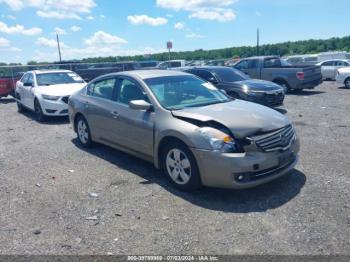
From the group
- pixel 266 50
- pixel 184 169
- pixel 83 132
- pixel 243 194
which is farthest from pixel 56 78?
pixel 266 50

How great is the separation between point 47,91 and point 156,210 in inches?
294

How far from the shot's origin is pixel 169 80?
235 inches

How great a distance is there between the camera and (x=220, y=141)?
4.46 m

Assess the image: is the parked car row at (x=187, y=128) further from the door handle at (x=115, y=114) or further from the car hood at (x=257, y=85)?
the car hood at (x=257, y=85)

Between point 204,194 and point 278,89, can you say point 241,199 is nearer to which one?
point 204,194

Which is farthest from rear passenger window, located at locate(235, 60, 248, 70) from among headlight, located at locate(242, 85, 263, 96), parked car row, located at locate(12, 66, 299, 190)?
parked car row, located at locate(12, 66, 299, 190)

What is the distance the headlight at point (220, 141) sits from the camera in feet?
14.6

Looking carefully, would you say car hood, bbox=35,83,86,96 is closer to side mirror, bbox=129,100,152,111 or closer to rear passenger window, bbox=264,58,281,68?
side mirror, bbox=129,100,152,111

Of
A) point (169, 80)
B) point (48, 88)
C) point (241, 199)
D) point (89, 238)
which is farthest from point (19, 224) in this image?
point (48, 88)

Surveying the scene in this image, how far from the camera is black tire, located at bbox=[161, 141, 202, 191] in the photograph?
4652 millimetres

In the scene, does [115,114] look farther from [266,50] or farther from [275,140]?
[266,50]

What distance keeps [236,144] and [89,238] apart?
206 cm

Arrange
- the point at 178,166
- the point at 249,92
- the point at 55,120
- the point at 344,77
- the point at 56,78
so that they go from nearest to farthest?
the point at 178,166
the point at 249,92
the point at 55,120
the point at 56,78
the point at 344,77

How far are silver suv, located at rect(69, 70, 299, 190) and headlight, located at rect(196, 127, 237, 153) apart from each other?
1 centimetres
